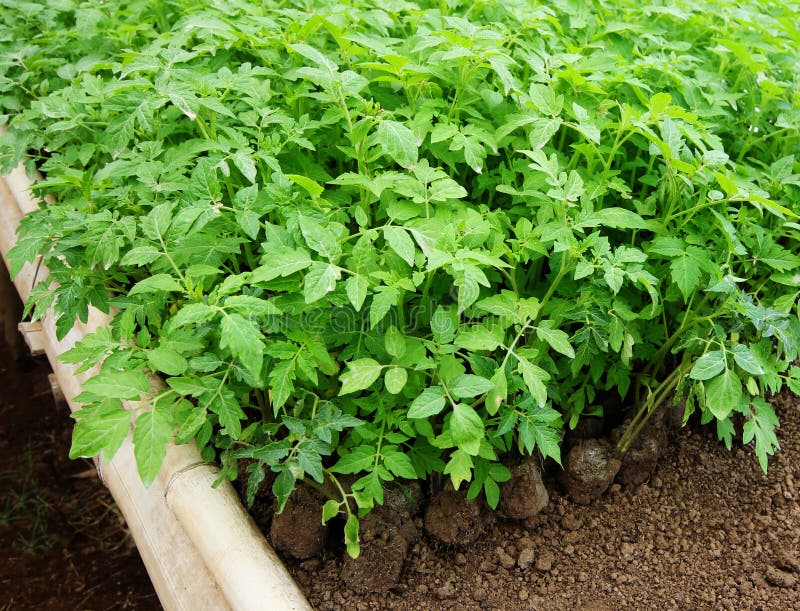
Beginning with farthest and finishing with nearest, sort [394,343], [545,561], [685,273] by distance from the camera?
1. [545,561]
2. [685,273]
3. [394,343]

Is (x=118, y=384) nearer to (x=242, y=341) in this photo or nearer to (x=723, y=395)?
(x=242, y=341)

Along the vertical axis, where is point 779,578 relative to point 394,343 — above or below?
below

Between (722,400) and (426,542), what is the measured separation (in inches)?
33.1

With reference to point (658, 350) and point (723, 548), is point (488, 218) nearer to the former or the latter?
point (658, 350)

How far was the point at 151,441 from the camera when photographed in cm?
149

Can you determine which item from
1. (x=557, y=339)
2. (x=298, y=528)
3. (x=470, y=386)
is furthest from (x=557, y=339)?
(x=298, y=528)

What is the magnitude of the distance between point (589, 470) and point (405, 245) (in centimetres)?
89

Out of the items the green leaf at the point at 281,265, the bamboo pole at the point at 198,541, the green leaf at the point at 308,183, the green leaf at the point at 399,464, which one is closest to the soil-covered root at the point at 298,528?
the bamboo pole at the point at 198,541

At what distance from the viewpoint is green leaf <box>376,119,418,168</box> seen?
1789 millimetres

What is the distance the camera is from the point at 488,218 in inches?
76.9

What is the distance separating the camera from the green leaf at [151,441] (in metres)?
1.46

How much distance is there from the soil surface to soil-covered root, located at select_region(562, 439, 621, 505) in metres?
1.66

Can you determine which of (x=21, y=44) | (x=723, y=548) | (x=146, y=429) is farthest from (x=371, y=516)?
(x=21, y=44)

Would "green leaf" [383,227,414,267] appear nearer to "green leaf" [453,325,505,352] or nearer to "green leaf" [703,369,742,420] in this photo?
"green leaf" [453,325,505,352]
